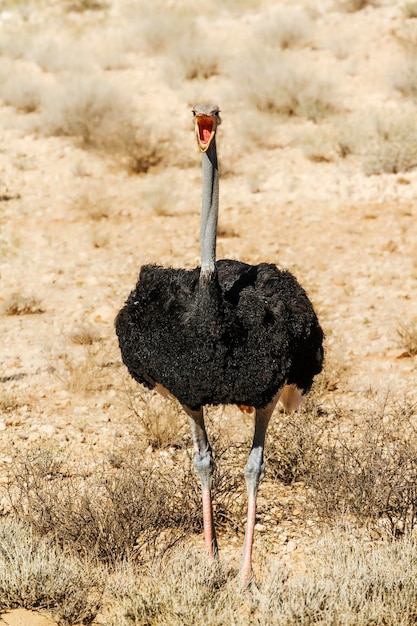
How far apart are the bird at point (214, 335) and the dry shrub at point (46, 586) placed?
2.09ft

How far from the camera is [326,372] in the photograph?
6.54 meters

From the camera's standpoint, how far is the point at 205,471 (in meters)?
4.51

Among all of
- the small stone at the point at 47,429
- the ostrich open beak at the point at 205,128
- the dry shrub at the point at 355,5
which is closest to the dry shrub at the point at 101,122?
the dry shrub at the point at 355,5

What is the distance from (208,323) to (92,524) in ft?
4.36

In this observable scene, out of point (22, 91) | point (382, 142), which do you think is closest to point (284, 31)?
point (22, 91)

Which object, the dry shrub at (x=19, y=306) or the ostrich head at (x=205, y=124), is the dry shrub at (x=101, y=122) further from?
the ostrich head at (x=205, y=124)

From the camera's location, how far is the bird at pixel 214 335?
3887mm

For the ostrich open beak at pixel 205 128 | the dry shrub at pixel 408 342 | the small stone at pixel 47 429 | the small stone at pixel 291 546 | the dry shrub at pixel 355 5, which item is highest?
the dry shrub at pixel 355 5

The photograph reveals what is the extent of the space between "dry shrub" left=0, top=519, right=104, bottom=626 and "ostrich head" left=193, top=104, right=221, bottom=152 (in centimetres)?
200

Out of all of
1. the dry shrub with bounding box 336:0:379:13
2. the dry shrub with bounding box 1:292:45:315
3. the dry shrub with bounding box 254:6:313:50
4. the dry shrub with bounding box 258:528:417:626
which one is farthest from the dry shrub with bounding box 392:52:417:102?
the dry shrub with bounding box 258:528:417:626

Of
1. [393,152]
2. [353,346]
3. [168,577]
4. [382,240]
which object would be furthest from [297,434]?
[393,152]

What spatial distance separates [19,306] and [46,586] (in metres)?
4.23

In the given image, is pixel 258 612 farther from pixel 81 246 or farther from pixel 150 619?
pixel 81 246

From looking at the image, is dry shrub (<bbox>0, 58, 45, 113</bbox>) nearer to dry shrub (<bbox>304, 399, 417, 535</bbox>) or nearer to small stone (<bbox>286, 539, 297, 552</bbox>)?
dry shrub (<bbox>304, 399, 417, 535</bbox>)
